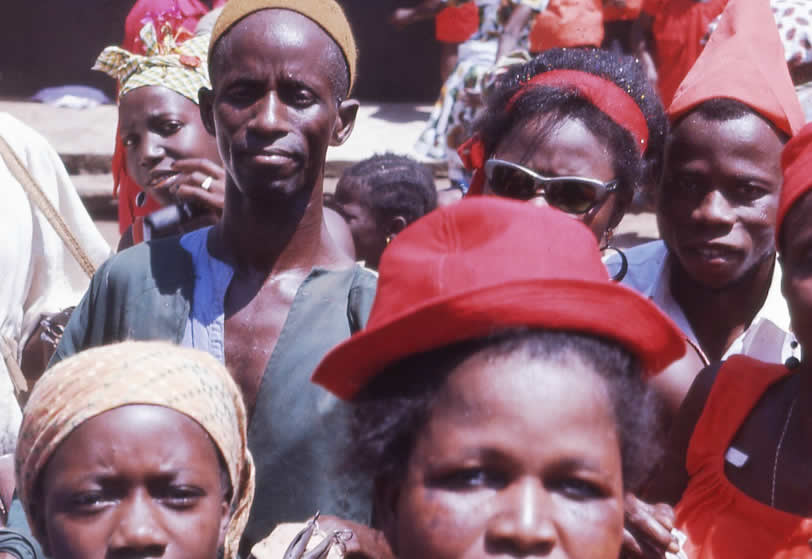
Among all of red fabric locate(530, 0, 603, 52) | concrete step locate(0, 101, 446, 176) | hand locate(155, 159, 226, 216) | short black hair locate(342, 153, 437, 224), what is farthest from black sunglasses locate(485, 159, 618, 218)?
concrete step locate(0, 101, 446, 176)

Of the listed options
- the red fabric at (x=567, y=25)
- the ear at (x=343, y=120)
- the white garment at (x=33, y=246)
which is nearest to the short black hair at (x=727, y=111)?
the ear at (x=343, y=120)

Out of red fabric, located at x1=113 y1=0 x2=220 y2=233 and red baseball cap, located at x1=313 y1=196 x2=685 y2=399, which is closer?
red baseball cap, located at x1=313 y1=196 x2=685 y2=399

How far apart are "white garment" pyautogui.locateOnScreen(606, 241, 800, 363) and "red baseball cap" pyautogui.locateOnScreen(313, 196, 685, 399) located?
1097 millimetres

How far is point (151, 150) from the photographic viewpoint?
3582 mm

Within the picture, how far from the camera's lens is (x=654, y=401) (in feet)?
5.89

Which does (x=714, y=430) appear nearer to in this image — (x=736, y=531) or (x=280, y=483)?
(x=736, y=531)

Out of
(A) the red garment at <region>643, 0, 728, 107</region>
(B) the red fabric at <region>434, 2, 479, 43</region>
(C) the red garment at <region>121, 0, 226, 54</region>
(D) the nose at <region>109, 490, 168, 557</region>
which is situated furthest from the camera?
(B) the red fabric at <region>434, 2, 479, 43</region>

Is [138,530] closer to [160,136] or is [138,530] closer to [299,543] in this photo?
[299,543]

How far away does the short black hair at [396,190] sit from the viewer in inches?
194

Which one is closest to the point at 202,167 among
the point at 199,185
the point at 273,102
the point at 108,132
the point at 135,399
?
the point at 199,185

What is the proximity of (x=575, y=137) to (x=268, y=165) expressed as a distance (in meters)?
0.68

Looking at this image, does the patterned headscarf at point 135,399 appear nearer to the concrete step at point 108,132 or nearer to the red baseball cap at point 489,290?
the red baseball cap at point 489,290

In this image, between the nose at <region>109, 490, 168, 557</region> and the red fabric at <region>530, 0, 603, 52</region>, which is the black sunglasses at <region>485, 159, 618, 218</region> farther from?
the red fabric at <region>530, 0, 603, 52</region>

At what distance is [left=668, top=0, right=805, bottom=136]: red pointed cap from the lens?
265cm
